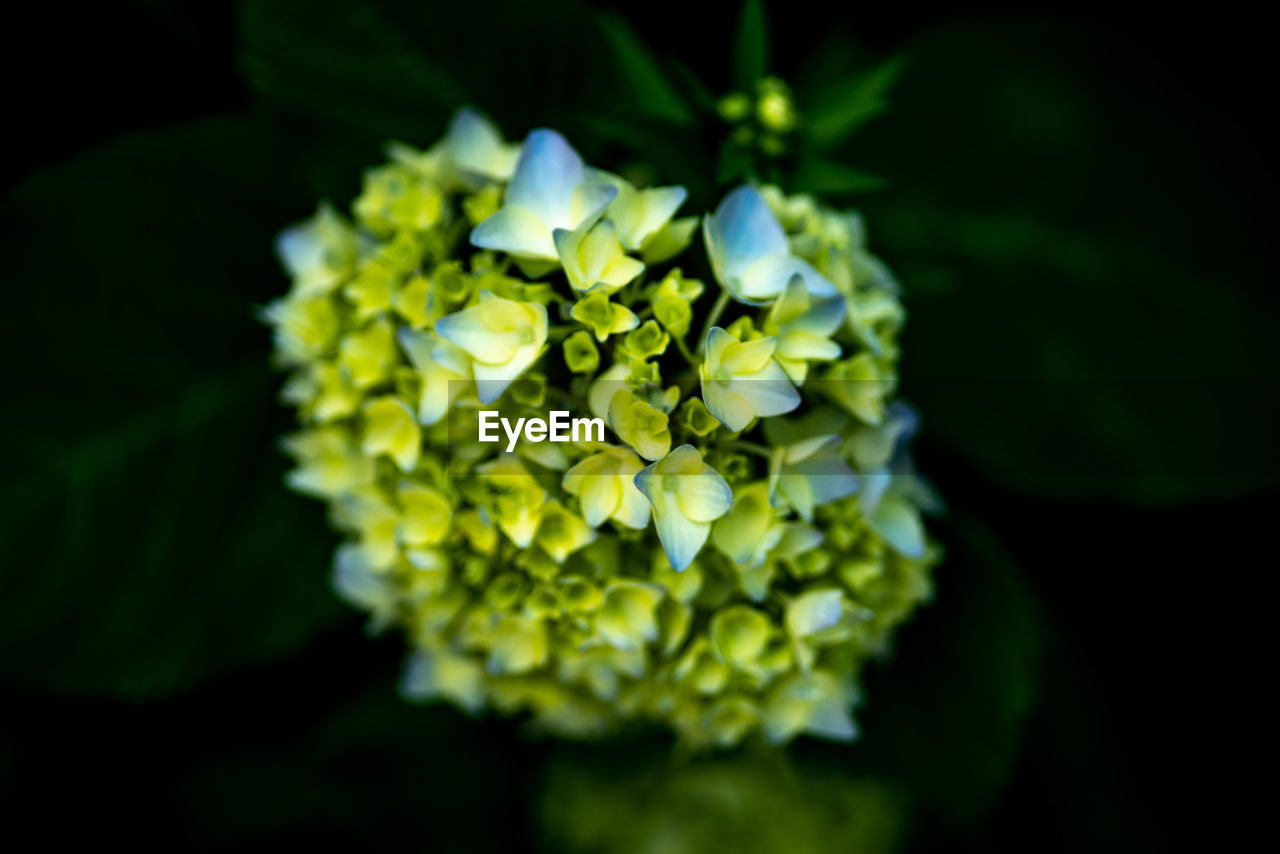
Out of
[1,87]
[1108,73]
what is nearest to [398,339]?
[1,87]

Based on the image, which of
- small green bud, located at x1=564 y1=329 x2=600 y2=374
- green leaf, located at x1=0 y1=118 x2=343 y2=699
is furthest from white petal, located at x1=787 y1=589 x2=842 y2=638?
green leaf, located at x1=0 y1=118 x2=343 y2=699

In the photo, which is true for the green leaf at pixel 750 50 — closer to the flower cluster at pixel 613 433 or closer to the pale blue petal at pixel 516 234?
the flower cluster at pixel 613 433

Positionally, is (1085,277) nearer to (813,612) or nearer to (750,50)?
(750,50)

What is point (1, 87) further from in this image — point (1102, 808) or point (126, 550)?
point (1102, 808)

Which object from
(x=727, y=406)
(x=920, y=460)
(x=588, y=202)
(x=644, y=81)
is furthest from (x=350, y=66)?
(x=920, y=460)

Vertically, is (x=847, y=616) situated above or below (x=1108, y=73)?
below

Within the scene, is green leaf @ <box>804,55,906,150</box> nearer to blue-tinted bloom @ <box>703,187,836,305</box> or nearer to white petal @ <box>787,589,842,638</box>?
blue-tinted bloom @ <box>703,187,836,305</box>

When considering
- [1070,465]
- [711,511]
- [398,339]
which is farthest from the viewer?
[1070,465]
